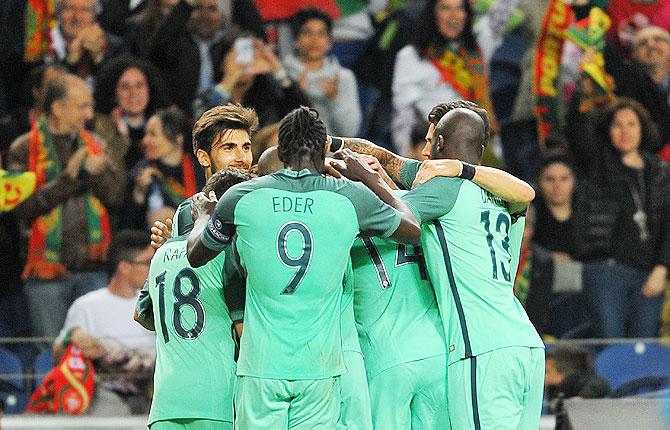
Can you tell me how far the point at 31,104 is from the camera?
10688 mm

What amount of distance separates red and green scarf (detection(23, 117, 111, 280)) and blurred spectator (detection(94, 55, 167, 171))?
0.94 ft

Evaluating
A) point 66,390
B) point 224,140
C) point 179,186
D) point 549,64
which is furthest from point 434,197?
point 549,64

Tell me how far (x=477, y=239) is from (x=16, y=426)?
11.8 ft

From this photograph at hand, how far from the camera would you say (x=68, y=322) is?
9.51 m

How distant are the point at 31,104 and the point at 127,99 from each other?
719 mm

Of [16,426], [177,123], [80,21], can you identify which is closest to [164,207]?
[177,123]

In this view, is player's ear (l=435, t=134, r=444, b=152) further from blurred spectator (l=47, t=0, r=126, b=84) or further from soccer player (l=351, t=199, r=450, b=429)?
blurred spectator (l=47, t=0, r=126, b=84)

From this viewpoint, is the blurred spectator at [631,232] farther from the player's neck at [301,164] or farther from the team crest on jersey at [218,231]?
the team crest on jersey at [218,231]

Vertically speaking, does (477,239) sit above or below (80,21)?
below

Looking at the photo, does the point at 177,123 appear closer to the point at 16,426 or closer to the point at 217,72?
the point at 217,72

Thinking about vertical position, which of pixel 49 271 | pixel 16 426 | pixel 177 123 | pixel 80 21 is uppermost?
pixel 80 21

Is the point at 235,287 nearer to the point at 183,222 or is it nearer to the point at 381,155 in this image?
the point at 183,222

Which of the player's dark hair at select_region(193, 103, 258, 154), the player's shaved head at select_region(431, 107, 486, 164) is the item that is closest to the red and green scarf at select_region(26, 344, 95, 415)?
the player's dark hair at select_region(193, 103, 258, 154)

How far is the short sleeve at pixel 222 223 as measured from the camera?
5.79m
